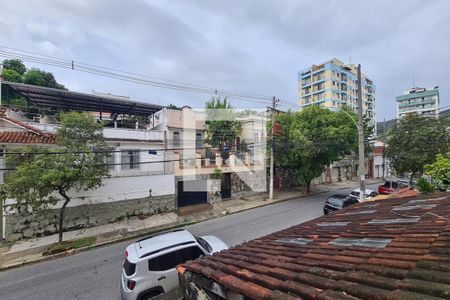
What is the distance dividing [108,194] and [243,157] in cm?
1119

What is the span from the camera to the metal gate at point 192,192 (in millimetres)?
18188

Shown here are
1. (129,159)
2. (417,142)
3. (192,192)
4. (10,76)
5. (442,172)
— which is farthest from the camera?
(10,76)

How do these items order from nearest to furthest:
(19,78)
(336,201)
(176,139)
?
(336,201)
(176,139)
(19,78)

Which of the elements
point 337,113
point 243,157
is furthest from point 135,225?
point 337,113

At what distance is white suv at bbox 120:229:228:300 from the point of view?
6242 mm

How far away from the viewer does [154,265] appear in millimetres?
6465

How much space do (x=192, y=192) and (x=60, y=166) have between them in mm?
9138

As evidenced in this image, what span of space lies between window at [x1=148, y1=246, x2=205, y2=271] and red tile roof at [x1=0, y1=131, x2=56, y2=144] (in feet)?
38.8

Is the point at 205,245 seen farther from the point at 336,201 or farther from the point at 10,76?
the point at 10,76

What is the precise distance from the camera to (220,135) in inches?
925

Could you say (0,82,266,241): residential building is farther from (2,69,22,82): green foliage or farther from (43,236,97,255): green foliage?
(2,69,22,82): green foliage

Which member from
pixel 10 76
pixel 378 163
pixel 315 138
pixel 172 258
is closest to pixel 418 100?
pixel 378 163

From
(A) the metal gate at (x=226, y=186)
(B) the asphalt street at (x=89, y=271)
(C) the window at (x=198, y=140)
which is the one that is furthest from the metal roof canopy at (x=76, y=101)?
(B) the asphalt street at (x=89, y=271)

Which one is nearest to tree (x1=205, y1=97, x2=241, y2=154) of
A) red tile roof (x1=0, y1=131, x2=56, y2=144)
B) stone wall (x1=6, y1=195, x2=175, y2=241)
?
stone wall (x1=6, y1=195, x2=175, y2=241)
